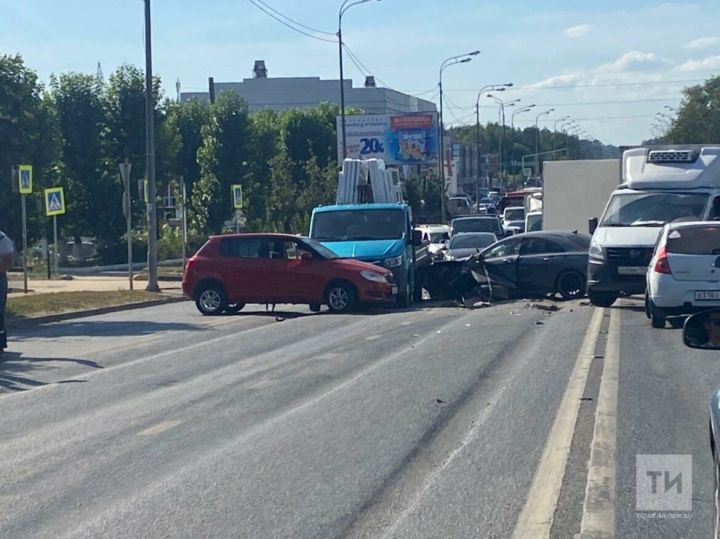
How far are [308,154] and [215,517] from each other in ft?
224

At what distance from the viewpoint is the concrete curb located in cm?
2153

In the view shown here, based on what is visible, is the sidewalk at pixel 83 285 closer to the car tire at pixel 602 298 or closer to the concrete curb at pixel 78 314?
the concrete curb at pixel 78 314

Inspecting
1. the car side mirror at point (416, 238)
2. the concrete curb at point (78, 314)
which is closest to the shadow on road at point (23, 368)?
the concrete curb at point (78, 314)

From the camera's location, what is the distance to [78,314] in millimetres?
23688

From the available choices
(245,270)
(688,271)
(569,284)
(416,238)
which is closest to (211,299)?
(245,270)

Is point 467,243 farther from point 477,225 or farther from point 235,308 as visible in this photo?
point 235,308

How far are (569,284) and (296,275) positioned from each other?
225 inches

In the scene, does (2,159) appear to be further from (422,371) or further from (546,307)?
(422,371)

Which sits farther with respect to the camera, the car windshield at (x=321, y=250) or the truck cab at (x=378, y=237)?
the truck cab at (x=378, y=237)

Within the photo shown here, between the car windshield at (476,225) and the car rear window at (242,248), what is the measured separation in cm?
2087

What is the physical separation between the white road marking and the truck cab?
13.7m

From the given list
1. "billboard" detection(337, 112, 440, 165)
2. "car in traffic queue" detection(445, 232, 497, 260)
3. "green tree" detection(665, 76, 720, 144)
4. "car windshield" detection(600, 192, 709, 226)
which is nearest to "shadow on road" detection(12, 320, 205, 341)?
"car windshield" detection(600, 192, 709, 226)

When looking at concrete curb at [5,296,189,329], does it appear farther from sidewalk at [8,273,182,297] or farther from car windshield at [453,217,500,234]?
car windshield at [453,217,500,234]

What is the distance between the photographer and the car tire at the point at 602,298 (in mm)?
21734
